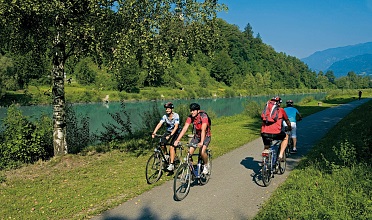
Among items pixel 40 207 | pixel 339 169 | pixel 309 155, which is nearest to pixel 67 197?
pixel 40 207

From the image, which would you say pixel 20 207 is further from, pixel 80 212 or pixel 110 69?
pixel 110 69

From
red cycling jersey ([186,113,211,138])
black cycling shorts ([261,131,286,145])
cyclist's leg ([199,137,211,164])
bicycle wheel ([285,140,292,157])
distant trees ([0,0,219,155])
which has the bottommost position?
bicycle wheel ([285,140,292,157])

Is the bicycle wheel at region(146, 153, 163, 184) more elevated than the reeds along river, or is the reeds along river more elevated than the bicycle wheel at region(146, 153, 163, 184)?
the bicycle wheel at region(146, 153, 163, 184)

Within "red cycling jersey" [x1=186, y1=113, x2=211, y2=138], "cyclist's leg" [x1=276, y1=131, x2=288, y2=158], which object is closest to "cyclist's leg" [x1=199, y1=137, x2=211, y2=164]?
"red cycling jersey" [x1=186, y1=113, x2=211, y2=138]

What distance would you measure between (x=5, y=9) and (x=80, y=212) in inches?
262

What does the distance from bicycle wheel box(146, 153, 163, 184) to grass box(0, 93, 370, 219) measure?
21 centimetres

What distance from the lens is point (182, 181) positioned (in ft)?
24.3

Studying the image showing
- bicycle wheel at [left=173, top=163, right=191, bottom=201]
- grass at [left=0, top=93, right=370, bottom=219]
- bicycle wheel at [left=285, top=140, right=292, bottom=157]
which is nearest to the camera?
grass at [left=0, top=93, right=370, bottom=219]

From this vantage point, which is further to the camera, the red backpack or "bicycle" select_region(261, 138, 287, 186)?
the red backpack

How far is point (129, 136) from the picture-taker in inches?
664

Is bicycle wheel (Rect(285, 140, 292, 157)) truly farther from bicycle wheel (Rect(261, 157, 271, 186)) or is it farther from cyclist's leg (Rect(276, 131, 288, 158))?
bicycle wheel (Rect(261, 157, 271, 186))

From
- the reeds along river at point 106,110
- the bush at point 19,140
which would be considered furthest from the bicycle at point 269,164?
the reeds along river at point 106,110

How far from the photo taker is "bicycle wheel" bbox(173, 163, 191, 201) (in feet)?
23.6

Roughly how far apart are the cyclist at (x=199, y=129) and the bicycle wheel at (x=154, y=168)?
1360mm
